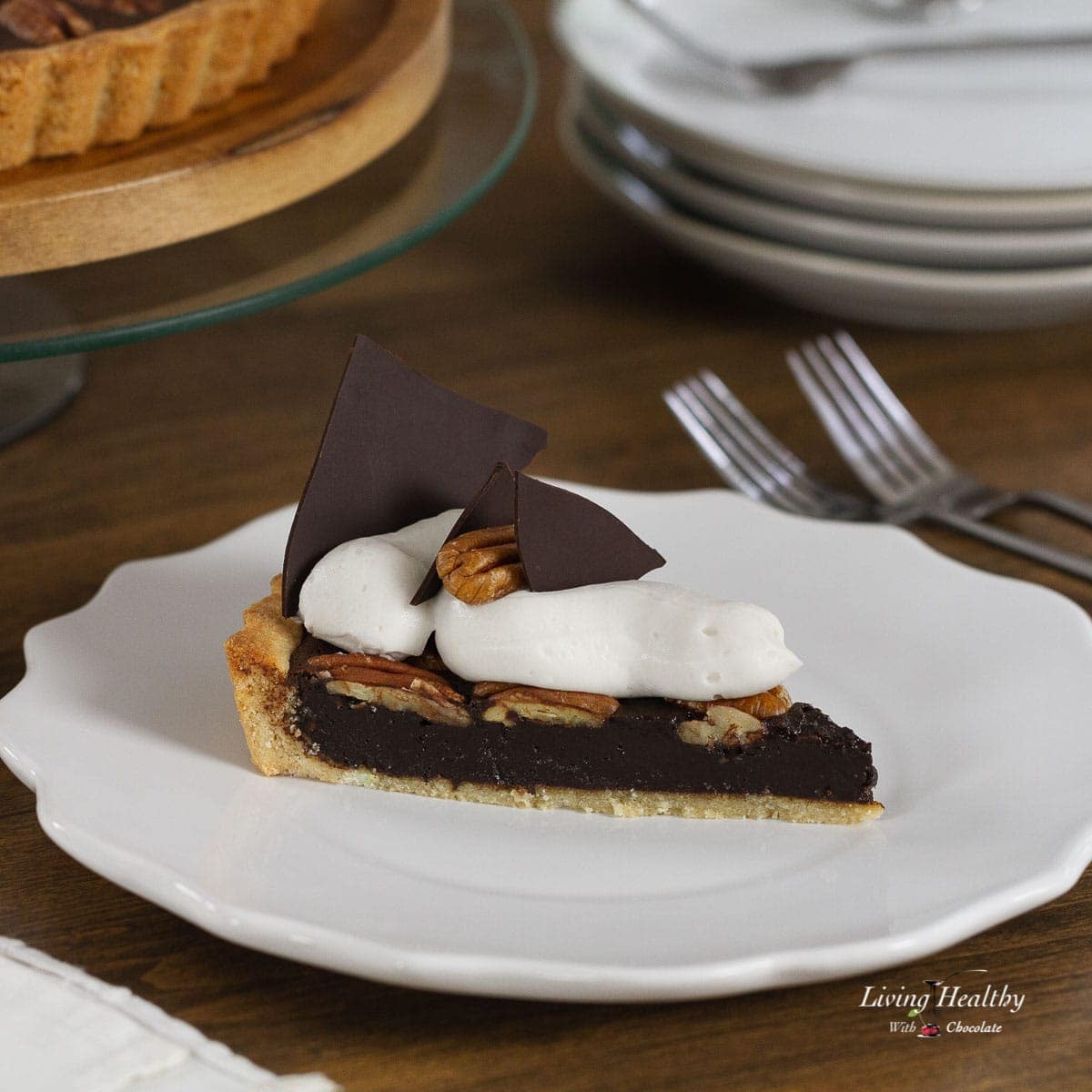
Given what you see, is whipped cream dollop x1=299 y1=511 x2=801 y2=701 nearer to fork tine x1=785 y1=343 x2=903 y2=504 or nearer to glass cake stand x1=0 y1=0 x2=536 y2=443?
glass cake stand x1=0 y1=0 x2=536 y2=443

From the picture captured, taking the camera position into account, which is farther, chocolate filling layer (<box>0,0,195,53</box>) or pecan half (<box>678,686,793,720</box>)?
chocolate filling layer (<box>0,0,195,53</box>)

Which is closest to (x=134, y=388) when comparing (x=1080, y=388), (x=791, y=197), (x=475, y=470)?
(x=475, y=470)

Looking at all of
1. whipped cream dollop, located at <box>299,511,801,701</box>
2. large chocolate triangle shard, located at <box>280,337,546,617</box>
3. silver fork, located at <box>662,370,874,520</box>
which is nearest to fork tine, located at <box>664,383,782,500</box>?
silver fork, located at <box>662,370,874,520</box>

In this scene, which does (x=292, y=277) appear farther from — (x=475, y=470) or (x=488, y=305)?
(x=488, y=305)

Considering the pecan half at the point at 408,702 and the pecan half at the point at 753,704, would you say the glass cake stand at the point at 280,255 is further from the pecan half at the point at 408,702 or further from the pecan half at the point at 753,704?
the pecan half at the point at 753,704

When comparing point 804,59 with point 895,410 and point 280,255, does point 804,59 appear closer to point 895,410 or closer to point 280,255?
point 895,410
